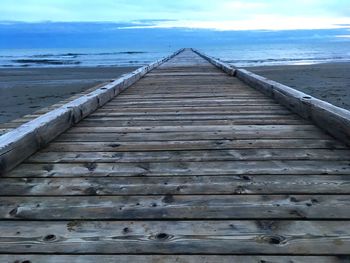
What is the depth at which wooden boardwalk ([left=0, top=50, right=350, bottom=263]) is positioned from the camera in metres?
1.63

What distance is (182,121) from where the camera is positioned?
4.02 metres

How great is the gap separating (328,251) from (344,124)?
1.61 meters

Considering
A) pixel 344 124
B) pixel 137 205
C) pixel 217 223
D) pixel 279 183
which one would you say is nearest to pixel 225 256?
pixel 217 223

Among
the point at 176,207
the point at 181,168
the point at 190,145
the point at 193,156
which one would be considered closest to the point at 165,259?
the point at 176,207

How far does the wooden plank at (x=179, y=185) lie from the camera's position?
2170 mm

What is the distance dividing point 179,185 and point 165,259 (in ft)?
2.48

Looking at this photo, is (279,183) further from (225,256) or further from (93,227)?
(93,227)

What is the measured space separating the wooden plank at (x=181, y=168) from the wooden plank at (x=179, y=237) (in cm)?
65

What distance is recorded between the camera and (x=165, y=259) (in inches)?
61.3

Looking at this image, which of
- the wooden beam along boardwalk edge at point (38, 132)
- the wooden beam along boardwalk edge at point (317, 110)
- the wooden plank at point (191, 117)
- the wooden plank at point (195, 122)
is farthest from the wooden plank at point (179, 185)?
the wooden plank at point (191, 117)

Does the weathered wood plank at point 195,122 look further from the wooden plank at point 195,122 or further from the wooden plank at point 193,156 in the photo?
the wooden plank at point 193,156

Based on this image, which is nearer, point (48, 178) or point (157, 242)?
point (157, 242)

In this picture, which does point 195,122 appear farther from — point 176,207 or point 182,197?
point 176,207

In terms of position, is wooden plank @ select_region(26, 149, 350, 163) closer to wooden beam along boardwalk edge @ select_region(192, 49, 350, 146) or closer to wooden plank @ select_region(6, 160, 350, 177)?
wooden plank @ select_region(6, 160, 350, 177)
